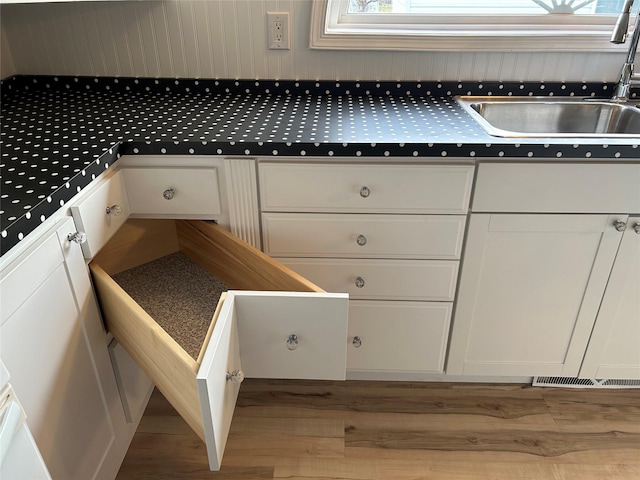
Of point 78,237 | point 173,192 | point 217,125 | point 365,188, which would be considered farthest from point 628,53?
point 78,237

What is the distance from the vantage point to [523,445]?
1.42m

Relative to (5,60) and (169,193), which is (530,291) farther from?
(5,60)

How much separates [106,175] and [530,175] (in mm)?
1030

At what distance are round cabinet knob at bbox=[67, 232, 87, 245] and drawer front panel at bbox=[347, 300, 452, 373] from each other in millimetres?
733

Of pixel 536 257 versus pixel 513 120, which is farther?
pixel 513 120

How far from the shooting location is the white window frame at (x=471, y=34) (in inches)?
59.7

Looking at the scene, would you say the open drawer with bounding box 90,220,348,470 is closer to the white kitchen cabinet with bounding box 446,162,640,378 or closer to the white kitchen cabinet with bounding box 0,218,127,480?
the white kitchen cabinet with bounding box 0,218,127,480

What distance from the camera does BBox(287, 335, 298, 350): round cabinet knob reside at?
1.02m

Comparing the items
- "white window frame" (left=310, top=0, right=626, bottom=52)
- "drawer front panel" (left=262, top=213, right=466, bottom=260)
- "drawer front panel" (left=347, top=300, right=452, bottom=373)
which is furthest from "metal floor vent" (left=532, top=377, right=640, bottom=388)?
"white window frame" (left=310, top=0, right=626, bottom=52)

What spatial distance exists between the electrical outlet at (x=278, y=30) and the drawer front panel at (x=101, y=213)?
26.4 inches

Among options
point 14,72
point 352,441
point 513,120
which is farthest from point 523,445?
point 14,72

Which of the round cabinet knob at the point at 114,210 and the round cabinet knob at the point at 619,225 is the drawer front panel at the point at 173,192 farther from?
the round cabinet knob at the point at 619,225

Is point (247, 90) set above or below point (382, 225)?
above

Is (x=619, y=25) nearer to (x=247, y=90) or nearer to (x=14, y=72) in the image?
(x=247, y=90)
